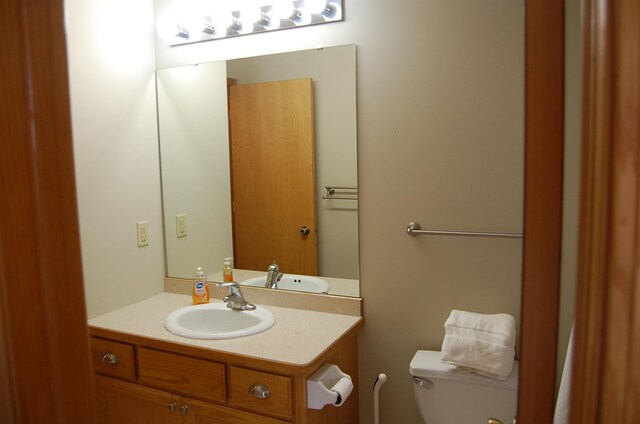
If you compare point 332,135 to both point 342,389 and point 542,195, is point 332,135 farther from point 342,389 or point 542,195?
point 542,195

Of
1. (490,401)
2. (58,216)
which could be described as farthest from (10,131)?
(490,401)

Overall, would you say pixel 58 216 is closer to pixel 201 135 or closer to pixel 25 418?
pixel 25 418

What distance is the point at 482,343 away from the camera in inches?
62.1

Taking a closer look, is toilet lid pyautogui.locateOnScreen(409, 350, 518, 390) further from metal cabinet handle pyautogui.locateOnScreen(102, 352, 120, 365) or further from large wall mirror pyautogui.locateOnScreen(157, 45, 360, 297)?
metal cabinet handle pyautogui.locateOnScreen(102, 352, 120, 365)

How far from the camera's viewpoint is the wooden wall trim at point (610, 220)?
1.17ft

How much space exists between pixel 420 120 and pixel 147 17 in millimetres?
1370

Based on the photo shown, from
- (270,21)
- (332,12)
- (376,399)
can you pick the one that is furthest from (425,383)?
(270,21)

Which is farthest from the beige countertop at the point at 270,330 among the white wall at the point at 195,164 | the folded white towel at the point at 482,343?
the folded white towel at the point at 482,343

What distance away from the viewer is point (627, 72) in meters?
0.36

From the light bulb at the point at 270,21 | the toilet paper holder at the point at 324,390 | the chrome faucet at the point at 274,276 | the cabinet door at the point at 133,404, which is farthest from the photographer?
the chrome faucet at the point at 274,276

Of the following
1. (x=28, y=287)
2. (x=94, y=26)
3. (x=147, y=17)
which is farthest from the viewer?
(x=147, y=17)

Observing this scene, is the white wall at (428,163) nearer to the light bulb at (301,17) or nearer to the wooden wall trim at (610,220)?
the light bulb at (301,17)

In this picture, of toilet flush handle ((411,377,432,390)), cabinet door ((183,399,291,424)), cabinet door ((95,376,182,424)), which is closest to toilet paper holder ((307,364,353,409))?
cabinet door ((183,399,291,424))

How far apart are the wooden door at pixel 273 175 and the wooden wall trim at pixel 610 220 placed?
160cm
